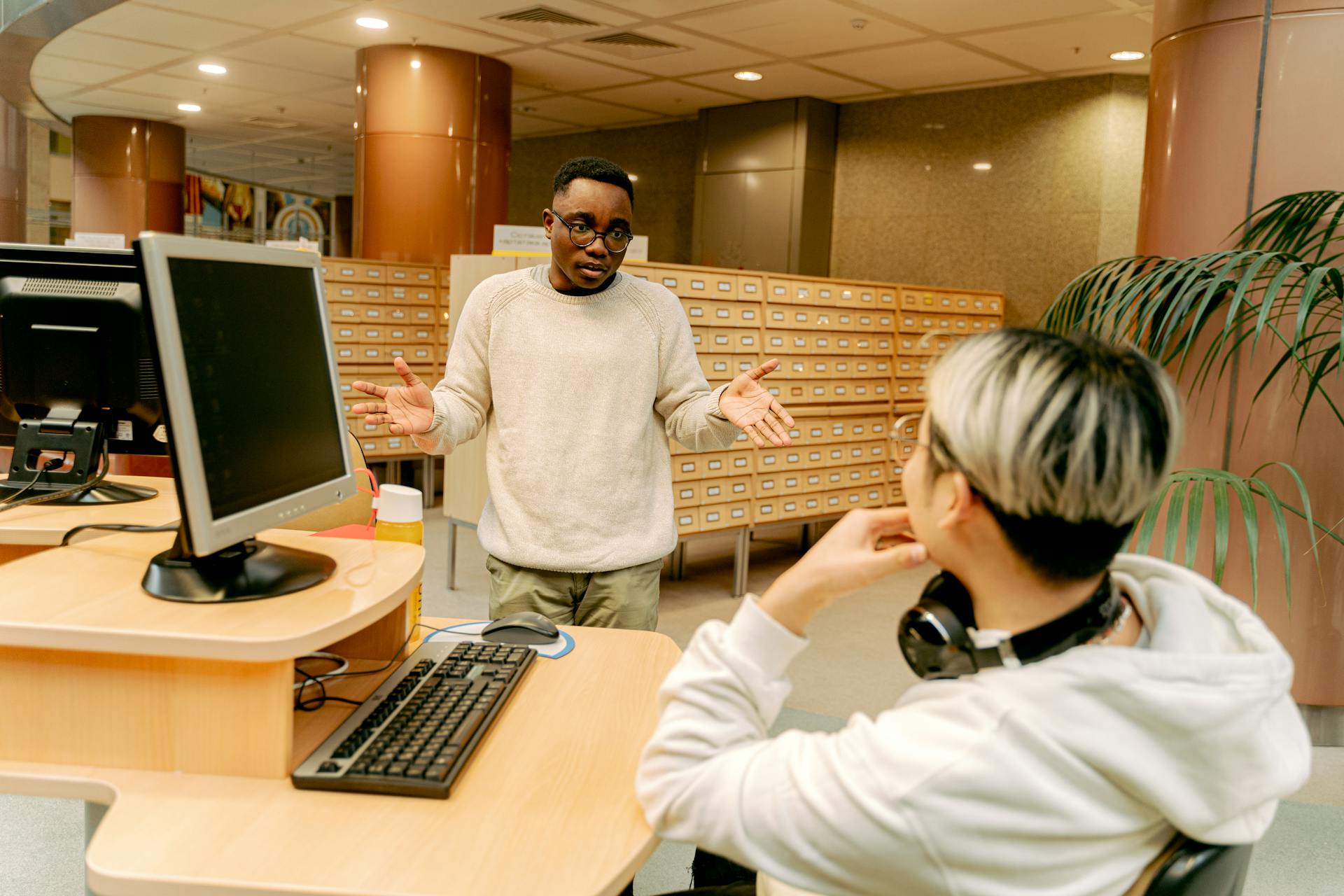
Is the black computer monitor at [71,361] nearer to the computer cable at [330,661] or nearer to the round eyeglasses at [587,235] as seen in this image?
the computer cable at [330,661]

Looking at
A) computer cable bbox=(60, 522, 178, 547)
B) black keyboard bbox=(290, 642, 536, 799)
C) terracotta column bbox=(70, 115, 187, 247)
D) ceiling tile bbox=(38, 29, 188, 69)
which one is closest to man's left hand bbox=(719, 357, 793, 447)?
black keyboard bbox=(290, 642, 536, 799)

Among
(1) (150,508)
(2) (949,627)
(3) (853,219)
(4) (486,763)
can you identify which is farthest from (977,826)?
(3) (853,219)

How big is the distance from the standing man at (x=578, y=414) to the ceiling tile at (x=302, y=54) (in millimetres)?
6343

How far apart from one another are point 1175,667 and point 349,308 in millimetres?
6489

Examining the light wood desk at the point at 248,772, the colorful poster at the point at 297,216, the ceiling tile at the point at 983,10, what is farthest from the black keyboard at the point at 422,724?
Result: the colorful poster at the point at 297,216

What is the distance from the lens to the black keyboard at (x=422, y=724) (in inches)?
46.2

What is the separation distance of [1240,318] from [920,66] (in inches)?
202

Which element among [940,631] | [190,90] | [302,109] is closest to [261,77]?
[190,90]

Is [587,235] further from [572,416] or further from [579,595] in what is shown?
[579,595]

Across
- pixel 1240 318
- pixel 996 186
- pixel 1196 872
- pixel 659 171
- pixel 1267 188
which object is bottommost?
pixel 1196 872

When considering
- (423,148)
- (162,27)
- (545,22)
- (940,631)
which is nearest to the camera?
(940,631)

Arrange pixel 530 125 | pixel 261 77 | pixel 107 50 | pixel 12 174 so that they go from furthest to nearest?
pixel 530 125 → pixel 12 174 → pixel 261 77 → pixel 107 50

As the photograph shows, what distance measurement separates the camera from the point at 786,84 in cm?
829

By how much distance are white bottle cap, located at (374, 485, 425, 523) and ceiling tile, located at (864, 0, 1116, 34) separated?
5222 millimetres
